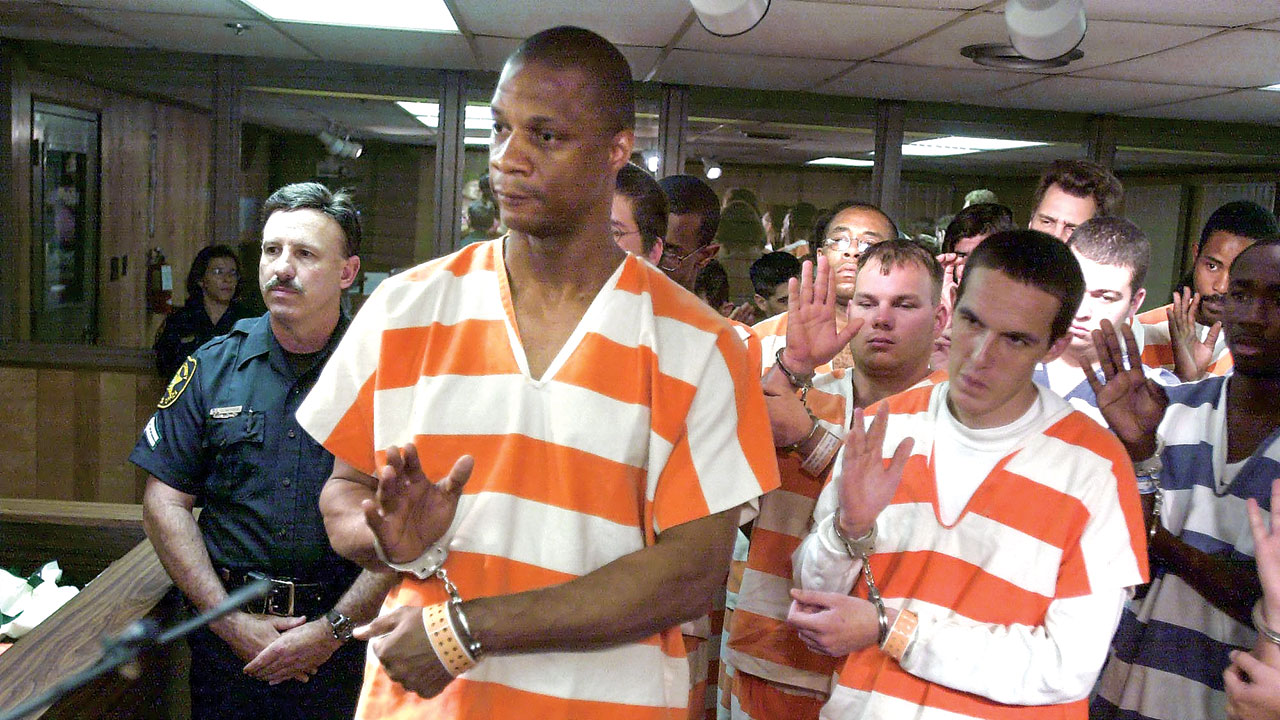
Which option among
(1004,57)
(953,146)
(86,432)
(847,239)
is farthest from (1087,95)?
(86,432)

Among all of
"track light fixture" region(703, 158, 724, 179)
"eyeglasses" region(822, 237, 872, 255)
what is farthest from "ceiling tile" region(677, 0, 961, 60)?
"track light fixture" region(703, 158, 724, 179)

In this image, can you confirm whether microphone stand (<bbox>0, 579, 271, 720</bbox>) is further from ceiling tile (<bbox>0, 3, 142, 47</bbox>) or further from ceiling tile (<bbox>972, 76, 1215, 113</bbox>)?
ceiling tile (<bbox>972, 76, 1215, 113</bbox>)

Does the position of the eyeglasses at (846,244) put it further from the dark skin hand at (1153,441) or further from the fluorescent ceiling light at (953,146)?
the fluorescent ceiling light at (953,146)

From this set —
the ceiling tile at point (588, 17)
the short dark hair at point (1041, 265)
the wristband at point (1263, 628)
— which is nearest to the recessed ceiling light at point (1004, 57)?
the ceiling tile at point (588, 17)

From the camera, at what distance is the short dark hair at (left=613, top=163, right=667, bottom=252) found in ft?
7.69

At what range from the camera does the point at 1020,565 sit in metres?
1.49

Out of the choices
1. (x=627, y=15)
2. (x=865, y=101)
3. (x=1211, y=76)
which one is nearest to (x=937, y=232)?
(x=865, y=101)

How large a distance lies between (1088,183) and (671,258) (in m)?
1.26

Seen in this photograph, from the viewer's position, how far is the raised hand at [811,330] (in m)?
1.87

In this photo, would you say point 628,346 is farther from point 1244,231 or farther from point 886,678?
point 1244,231

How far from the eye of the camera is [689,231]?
2812 millimetres

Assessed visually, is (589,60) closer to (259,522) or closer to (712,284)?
(259,522)

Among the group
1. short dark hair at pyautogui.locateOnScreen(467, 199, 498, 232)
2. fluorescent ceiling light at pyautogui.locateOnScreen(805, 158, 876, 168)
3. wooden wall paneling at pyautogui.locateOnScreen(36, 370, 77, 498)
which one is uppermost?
fluorescent ceiling light at pyautogui.locateOnScreen(805, 158, 876, 168)

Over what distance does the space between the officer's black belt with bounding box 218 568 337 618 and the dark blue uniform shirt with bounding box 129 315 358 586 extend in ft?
0.05
